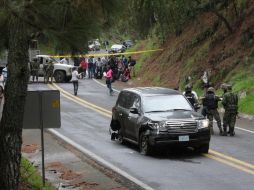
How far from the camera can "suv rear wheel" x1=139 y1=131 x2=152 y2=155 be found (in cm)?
1656

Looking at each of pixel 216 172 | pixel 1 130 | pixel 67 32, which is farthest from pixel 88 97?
pixel 67 32

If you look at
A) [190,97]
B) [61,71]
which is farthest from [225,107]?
[61,71]

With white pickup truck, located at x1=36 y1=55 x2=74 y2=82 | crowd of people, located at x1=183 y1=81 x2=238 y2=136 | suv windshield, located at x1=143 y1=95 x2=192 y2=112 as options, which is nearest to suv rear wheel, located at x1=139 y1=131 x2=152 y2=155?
suv windshield, located at x1=143 y1=95 x2=192 y2=112

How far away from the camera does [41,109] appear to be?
11727 millimetres

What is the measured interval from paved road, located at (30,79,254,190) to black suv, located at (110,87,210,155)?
1.42 ft

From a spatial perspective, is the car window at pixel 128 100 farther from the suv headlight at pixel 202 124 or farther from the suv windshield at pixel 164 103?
the suv headlight at pixel 202 124

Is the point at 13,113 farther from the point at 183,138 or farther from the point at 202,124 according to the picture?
the point at 202,124

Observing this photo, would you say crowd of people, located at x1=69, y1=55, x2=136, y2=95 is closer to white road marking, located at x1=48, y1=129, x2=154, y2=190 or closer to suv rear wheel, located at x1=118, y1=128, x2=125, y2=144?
white road marking, located at x1=48, y1=129, x2=154, y2=190

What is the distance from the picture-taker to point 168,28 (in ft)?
131

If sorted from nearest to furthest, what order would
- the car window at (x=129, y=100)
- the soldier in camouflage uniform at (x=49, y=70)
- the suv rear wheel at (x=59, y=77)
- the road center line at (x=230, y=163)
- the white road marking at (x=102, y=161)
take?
the white road marking at (x=102, y=161) < the road center line at (x=230, y=163) < the car window at (x=129, y=100) < the soldier in camouflage uniform at (x=49, y=70) < the suv rear wheel at (x=59, y=77)

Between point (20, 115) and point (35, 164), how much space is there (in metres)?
5.92

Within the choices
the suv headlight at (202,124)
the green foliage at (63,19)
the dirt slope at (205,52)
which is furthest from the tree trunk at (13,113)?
the dirt slope at (205,52)

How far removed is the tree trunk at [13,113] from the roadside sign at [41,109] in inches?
66.9

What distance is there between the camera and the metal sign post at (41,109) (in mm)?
11711
